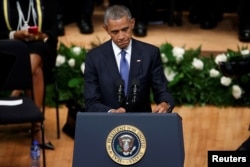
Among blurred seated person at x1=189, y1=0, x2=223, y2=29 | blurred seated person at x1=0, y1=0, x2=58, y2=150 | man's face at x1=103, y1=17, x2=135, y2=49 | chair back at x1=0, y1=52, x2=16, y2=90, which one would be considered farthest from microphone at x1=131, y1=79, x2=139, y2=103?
blurred seated person at x1=189, y1=0, x2=223, y2=29

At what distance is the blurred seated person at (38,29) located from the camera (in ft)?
20.3

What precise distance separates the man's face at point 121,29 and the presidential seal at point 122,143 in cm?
84

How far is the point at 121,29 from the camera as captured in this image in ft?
15.5

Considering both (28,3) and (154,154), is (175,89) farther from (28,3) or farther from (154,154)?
(154,154)

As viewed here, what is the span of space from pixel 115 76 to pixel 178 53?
230cm

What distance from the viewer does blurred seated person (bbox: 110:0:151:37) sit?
300 inches

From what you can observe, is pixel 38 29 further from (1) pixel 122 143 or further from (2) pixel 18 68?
(1) pixel 122 143

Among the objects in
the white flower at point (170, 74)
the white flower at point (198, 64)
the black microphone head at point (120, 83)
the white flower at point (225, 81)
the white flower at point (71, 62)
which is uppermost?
the black microphone head at point (120, 83)

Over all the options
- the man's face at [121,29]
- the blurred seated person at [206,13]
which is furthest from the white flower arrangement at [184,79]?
the man's face at [121,29]

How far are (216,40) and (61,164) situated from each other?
2.47 metres

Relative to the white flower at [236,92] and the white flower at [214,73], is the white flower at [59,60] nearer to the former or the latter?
the white flower at [214,73]

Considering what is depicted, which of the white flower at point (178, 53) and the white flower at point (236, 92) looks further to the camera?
the white flower at point (178, 53)

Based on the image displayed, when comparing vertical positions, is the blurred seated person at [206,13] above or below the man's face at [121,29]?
below

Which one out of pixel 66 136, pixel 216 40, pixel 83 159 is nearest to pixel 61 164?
pixel 66 136
